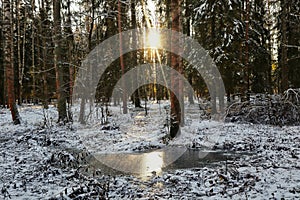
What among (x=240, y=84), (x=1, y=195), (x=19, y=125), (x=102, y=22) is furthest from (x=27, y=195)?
(x=102, y=22)

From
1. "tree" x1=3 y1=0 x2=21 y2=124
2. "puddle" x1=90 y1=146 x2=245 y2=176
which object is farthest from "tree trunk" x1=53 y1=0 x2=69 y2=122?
"puddle" x1=90 y1=146 x2=245 y2=176

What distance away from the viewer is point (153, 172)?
739 cm

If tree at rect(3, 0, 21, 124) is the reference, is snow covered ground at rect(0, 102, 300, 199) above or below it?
below

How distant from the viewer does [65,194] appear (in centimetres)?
559

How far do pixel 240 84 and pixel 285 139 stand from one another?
7.36m

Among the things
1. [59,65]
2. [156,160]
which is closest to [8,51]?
[59,65]

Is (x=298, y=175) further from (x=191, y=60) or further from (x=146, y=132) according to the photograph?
(x=191, y=60)

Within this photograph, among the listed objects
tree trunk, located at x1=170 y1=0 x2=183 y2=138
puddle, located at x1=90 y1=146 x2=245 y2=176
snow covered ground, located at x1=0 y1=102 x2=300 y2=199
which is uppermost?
tree trunk, located at x1=170 y1=0 x2=183 y2=138

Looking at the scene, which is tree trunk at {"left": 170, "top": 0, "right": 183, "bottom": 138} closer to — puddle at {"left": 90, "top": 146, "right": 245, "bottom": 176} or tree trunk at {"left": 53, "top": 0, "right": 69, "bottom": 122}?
puddle at {"left": 90, "top": 146, "right": 245, "bottom": 176}

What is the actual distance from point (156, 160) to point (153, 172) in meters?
1.38

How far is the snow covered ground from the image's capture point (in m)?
5.68

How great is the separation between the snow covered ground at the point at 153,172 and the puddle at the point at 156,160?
0.97 ft

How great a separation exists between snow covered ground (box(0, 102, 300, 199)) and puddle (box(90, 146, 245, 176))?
0.97 ft

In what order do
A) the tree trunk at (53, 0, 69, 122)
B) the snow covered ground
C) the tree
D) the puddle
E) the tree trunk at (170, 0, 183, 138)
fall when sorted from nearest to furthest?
the snow covered ground, the puddle, the tree trunk at (170, 0, 183, 138), the tree, the tree trunk at (53, 0, 69, 122)
